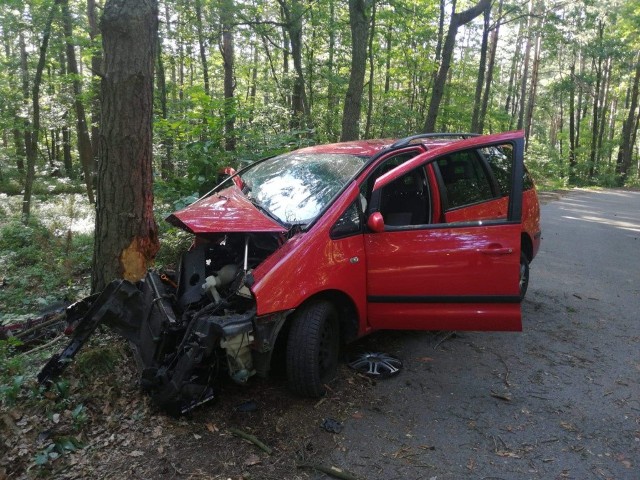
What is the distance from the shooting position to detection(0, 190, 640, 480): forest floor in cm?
300

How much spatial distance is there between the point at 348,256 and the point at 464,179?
170 centimetres

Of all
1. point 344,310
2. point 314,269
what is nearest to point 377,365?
point 344,310

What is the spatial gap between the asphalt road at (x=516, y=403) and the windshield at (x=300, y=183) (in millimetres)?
1602

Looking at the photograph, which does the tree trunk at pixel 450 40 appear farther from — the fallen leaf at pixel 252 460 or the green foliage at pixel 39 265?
the fallen leaf at pixel 252 460

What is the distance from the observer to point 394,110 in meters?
18.7

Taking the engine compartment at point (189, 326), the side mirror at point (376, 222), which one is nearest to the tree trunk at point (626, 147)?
the side mirror at point (376, 222)

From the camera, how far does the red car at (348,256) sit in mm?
3396

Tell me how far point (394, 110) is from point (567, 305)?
14.2 m

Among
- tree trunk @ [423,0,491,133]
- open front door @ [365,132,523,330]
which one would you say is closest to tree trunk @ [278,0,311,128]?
A: tree trunk @ [423,0,491,133]

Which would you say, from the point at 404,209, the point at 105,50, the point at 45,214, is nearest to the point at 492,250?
the point at 404,209

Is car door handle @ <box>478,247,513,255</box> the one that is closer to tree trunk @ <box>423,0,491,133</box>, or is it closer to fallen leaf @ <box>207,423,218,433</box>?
fallen leaf @ <box>207,423,218,433</box>

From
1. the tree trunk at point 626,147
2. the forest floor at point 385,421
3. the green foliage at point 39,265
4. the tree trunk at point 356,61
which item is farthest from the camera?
the tree trunk at point 626,147

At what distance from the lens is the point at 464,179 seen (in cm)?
466

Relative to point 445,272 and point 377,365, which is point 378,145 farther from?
point 377,365
